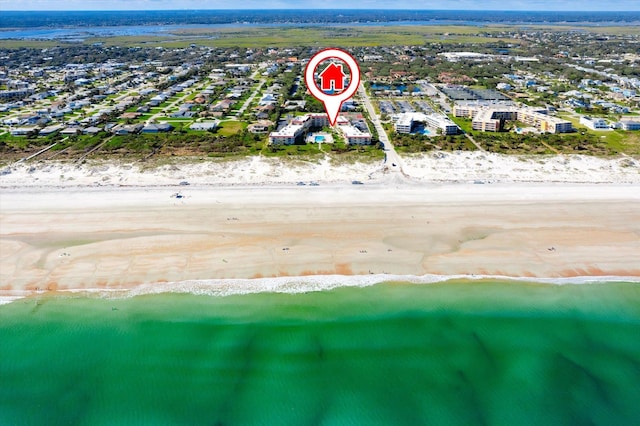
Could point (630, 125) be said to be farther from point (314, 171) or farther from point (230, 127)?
point (230, 127)

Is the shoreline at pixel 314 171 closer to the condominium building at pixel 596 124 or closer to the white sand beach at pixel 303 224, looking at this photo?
the white sand beach at pixel 303 224

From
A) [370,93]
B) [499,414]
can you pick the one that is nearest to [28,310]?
[499,414]

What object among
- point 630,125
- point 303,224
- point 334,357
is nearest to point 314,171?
point 303,224

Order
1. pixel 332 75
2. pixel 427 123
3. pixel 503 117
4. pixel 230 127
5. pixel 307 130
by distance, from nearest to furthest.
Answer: pixel 332 75 < pixel 307 130 < pixel 230 127 < pixel 427 123 < pixel 503 117

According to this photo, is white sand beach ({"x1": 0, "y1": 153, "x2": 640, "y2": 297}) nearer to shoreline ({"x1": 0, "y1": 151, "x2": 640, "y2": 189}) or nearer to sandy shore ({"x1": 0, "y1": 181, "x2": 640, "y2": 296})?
sandy shore ({"x1": 0, "y1": 181, "x2": 640, "y2": 296})

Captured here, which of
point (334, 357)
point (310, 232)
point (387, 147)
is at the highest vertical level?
point (387, 147)

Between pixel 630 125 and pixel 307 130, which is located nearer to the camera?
pixel 307 130

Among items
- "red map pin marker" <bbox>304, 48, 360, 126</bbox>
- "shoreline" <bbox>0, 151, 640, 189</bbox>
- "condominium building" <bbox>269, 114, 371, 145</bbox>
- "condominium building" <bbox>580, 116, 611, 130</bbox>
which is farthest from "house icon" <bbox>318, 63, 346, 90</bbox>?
"condominium building" <bbox>580, 116, 611, 130</bbox>
